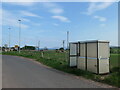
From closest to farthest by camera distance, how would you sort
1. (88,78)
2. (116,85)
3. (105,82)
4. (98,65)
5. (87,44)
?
(116,85)
(105,82)
(88,78)
(98,65)
(87,44)

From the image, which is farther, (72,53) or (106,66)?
(72,53)

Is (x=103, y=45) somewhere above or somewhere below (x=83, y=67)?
above

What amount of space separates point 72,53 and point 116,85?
6670 mm

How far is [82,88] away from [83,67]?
193 inches

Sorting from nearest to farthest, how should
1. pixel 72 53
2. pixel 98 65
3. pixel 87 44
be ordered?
pixel 98 65, pixel 87 44, pixel 72 53

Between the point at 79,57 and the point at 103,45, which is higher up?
the point at 103,45

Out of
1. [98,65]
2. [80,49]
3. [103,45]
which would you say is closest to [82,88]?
[98,65]

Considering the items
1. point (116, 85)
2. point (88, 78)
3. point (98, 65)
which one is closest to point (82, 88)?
point (116, 85)

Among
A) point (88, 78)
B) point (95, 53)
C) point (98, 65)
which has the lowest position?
point (88, 78)

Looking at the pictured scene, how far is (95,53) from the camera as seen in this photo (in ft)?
34.3

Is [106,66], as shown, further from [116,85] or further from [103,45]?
[116,85]

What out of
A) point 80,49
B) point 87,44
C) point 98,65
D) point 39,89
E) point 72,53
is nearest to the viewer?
point 39,89

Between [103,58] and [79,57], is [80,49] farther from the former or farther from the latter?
[103,58]

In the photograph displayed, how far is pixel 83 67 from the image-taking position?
11523 millimetres
